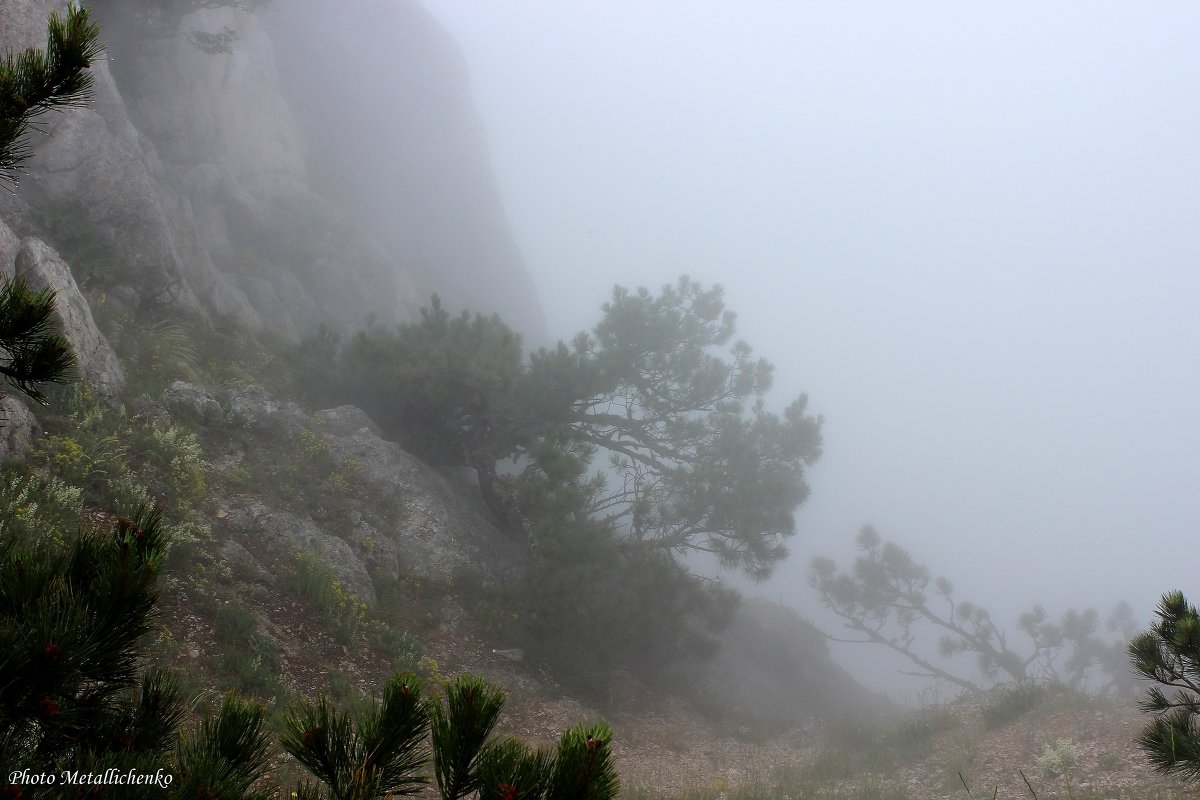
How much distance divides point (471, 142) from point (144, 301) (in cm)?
3890

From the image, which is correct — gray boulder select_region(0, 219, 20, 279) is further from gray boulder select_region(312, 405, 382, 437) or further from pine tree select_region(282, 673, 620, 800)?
pine tree select_region(282, 673, 620, 800)

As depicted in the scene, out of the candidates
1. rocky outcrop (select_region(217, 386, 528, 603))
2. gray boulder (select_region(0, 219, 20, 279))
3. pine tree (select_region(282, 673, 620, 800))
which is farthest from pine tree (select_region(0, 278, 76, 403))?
gray boulder (select_region(0, 219, 20, 279))

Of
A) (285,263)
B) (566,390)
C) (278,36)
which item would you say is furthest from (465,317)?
(278,36)

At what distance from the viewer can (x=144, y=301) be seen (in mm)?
14156

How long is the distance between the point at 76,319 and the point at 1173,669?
1387 cm

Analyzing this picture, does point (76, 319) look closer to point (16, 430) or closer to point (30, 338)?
point (16, 430)

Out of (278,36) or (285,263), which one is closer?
(285,263)

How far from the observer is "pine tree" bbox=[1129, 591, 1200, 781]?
14.5 feet

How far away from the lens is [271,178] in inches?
1065

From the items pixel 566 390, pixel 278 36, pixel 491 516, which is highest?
pixel 278 36

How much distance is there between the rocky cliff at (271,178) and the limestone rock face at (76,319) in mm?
2199

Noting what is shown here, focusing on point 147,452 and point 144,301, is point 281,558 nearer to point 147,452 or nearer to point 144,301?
point 147,452

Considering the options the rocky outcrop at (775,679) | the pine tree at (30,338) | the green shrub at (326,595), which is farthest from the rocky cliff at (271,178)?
the rocky outcrop at (775,679)

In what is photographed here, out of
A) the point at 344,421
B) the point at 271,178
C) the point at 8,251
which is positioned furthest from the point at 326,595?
the point at 271,178
